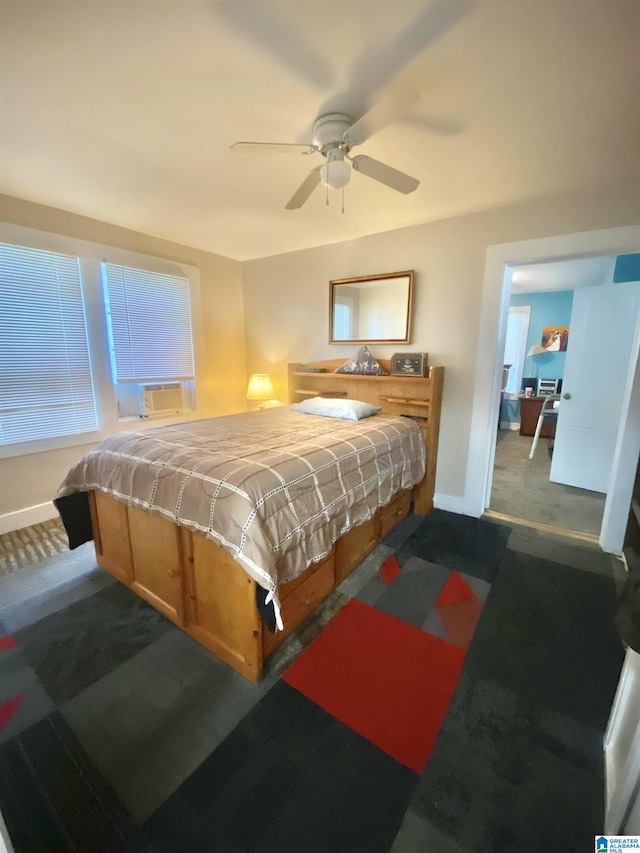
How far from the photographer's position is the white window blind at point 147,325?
123 inches

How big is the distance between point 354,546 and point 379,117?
212 centimetres

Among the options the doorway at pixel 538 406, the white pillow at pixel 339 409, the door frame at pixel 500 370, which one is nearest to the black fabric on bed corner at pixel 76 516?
the white pillow at pixel 339 409

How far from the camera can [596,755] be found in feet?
4.01

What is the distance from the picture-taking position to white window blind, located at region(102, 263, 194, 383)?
3129mm

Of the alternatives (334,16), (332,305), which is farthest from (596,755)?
(332,305)

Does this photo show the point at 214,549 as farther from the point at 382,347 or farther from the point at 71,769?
the point at 382,347

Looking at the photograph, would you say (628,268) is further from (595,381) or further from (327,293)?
(327,293)

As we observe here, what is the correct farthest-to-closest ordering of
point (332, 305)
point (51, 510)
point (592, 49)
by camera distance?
1. point (332, 305)
2. point (51, 510)
3. point (592, 49)

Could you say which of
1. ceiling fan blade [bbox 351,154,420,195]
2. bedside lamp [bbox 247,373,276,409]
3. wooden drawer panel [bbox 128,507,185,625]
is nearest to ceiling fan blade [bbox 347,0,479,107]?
ceiling fan blade [bbox 351,154,420,195]

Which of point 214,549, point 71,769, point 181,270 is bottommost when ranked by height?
point 71,769

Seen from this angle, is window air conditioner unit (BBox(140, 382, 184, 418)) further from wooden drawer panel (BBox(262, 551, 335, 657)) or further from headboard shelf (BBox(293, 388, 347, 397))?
wooden drawer panel (BBox(262, 551, 335, 657))

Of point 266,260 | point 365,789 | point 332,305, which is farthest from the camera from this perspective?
point 266,260

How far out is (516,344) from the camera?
6.11 m

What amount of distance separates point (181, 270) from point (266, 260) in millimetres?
973
